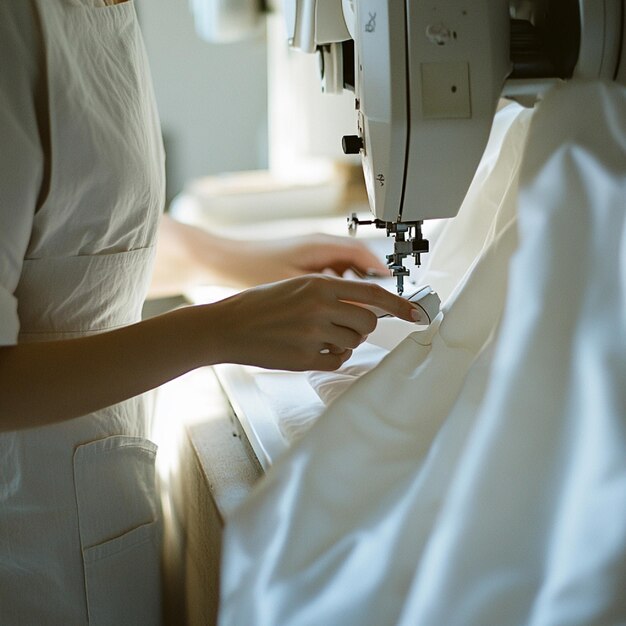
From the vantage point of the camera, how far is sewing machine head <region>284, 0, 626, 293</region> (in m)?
0.56

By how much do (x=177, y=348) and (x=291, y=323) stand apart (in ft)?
0.27

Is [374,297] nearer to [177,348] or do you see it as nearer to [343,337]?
[343,337]

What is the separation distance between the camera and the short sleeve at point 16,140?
21.5 inches

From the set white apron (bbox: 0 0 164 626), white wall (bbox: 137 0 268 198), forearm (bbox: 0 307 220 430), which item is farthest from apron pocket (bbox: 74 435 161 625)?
white wall (bbox: 137 0 268 198)

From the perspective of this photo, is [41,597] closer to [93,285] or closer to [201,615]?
[201,615]

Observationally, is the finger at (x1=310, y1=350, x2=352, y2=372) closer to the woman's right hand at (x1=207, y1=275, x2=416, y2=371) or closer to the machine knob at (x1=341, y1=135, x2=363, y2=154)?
the woman's right hand at (x1=207, y1=275, x2=416, y2=371)

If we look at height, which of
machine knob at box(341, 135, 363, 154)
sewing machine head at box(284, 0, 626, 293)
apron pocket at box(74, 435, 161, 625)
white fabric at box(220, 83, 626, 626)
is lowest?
apron pocket at box(74, 435, 161, 625)

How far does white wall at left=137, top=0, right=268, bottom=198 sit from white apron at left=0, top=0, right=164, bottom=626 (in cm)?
214

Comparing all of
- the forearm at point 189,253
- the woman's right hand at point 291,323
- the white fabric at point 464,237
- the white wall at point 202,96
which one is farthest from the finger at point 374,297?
the white wall at point 202,96

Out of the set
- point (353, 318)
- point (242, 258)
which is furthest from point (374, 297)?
point (242, 258)

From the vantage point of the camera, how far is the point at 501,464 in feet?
1.46

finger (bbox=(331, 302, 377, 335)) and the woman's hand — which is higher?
finger (bbox=(331, 302, 377, 335))

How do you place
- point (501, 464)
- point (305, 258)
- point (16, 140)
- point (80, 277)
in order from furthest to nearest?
point (305, 258) < point (80, 277) < point (16, 140) < point (501, 464)

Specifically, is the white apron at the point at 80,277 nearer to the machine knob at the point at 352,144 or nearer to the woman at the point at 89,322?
the woman at the point at 89,322
